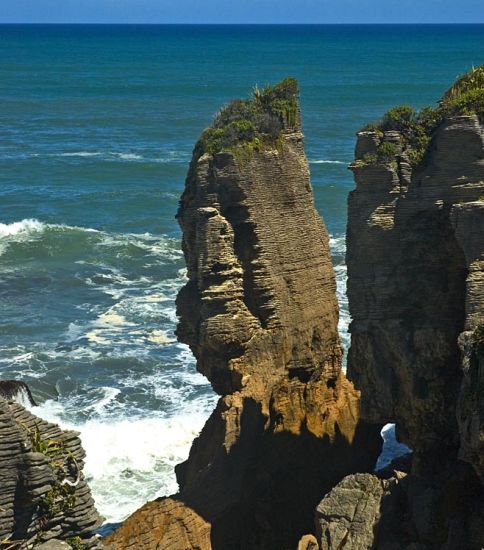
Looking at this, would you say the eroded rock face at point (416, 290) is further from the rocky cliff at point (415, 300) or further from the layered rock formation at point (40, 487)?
the layered rock formation at point (40, 487)

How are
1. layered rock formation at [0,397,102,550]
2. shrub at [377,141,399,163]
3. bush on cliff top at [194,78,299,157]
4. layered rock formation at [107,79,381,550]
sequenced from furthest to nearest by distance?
bush on cliff top at [194,78,299,157]
layered rock formation at [107,79,381,550]
shrub at [377,141,399,163]
layered rock formation at [0,397,102,550]

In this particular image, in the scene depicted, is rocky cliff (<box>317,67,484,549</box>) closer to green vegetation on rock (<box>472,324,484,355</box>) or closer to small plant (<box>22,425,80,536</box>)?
green vegetation on rock (<box>472,324,484,355</box>)

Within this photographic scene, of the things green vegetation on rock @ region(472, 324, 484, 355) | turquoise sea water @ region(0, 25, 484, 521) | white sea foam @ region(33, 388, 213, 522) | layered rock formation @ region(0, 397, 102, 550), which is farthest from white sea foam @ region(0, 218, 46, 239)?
layered rock formation @ region(0, 397, 102, 550)

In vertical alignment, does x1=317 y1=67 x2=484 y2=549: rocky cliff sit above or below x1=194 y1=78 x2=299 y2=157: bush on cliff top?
below

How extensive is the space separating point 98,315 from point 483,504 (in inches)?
1070

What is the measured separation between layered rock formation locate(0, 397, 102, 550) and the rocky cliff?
575 centimetres

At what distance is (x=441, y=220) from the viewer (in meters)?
24.0

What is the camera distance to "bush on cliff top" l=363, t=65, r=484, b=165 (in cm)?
2426

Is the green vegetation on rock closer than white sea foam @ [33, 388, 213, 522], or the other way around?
the green vegetation on rock

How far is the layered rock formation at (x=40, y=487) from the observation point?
17.8 m

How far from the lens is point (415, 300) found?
24.2 m

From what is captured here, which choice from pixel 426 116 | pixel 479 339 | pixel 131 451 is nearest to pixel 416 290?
pixel 479 339

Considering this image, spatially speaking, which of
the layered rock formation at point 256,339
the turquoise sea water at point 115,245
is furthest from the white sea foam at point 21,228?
the layered rock formation at point 256,339

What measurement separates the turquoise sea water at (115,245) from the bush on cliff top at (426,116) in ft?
39.7
